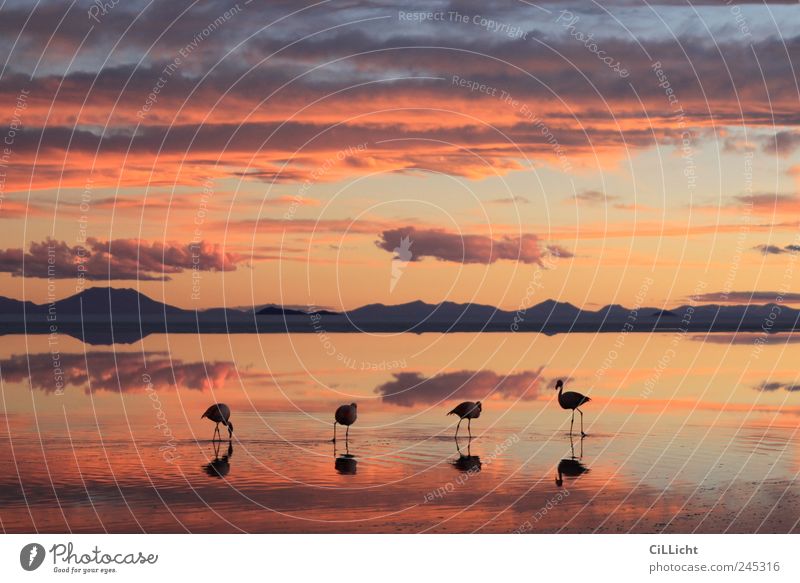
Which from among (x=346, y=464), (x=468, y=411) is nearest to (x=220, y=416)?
(x=346, y=464)

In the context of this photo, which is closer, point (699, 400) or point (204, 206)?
point (699, 400)

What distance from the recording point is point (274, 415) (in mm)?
37562

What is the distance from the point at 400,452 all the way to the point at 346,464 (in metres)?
2.14

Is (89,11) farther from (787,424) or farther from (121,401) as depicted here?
(787,424)

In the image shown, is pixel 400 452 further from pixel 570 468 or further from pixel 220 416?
pixel 220 416

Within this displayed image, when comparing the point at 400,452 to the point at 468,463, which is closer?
the point at 468,463

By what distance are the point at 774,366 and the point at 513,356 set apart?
1424 cm

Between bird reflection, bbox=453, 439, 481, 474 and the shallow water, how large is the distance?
10 centimetres

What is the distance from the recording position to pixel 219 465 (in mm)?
29203

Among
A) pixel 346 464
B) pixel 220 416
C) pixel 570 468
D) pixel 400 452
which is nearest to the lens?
pixel 570 468

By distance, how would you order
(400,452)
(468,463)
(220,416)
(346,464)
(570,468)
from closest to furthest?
(570,468), (346,464), (468,463), (400,452), (220,416)

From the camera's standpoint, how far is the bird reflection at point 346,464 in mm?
28406

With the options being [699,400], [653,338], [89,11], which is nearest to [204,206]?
[89,11]

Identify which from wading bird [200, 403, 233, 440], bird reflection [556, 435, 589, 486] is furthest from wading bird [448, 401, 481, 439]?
wading bird [200, 403, 233, 440]
